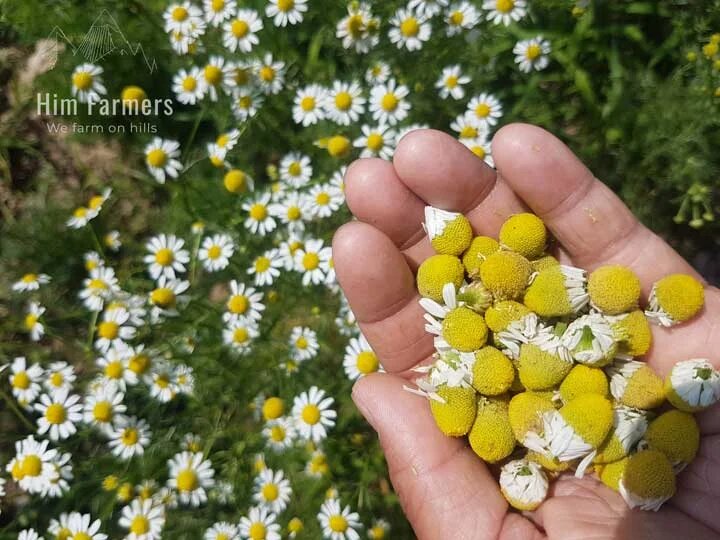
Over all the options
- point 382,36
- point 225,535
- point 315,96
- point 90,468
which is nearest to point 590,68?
point 382,36

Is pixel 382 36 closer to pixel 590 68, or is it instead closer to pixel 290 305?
pixel 590 68

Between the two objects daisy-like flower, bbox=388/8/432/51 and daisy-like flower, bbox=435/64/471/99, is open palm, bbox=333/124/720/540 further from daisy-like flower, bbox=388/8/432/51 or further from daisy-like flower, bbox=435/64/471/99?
daisy-like flower, bbox=388/8/432/51

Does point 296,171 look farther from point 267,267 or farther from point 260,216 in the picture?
point 267,267

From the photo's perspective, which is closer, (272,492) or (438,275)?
(438,275)

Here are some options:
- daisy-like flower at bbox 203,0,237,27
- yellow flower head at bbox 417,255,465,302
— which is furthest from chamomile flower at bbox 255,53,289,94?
yellow flower head at bbox 417,255,465,302

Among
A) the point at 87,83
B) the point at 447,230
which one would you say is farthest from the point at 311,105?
the point at 447,230

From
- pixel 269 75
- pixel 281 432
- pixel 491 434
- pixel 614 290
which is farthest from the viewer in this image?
pixel 269 75
